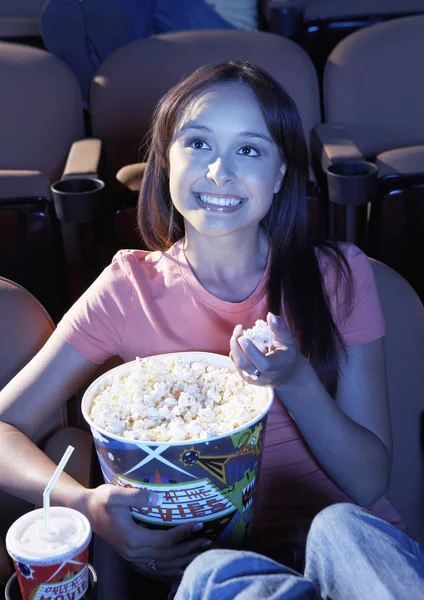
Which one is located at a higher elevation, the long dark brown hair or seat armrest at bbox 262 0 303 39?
the long dark brown hair

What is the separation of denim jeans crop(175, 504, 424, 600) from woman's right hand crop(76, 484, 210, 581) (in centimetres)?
9

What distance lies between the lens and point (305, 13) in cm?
282

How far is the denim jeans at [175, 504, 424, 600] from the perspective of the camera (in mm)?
897

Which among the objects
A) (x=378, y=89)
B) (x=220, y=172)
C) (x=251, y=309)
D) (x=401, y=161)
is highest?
(x=220, y=172)

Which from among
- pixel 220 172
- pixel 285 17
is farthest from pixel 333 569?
pixel 285 17

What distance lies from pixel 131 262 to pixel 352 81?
4.54 ft

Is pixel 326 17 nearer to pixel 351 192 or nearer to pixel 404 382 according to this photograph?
pixel 351 192

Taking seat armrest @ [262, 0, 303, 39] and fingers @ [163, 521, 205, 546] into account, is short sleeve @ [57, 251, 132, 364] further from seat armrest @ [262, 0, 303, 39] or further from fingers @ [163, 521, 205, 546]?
seat armrest @ [262, 0, 303, 39]

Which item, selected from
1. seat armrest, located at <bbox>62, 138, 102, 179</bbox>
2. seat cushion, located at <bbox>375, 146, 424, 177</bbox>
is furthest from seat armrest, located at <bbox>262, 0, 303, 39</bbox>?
seat armrest, located at <bbox>62, 138, 102, 179</bbox>

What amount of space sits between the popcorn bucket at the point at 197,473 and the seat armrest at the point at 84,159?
1178 millimetres

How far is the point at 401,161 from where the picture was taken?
2344mm

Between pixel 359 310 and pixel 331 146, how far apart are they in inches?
41.7

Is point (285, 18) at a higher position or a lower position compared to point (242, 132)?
lower

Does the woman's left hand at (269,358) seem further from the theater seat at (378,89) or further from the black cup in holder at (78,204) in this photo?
the theater seat at (378,89)
